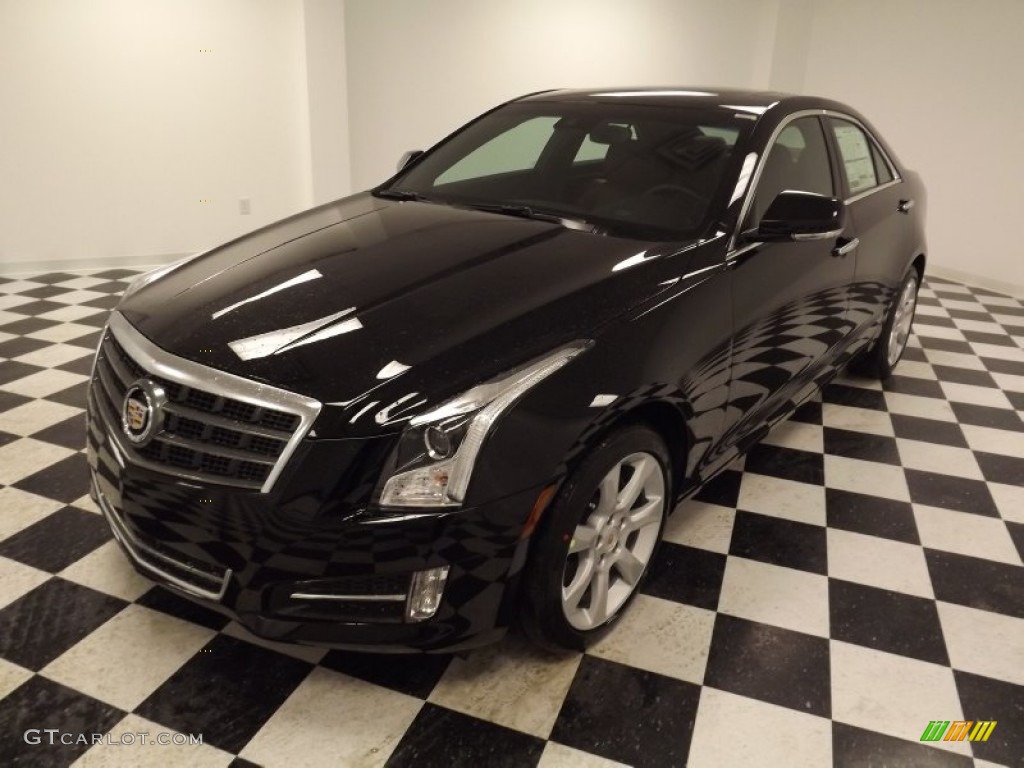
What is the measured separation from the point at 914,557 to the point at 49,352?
3.24m

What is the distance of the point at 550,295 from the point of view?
5.01 feet

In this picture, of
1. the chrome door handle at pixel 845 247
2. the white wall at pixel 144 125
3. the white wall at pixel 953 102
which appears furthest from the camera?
the white wall at pixel 953 102

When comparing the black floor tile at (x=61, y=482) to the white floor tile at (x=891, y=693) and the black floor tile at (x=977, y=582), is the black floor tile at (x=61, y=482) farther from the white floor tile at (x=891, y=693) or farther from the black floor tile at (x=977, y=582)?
the black floor tile at (x=977, y=582)

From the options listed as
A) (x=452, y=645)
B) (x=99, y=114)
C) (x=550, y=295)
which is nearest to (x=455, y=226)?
(x=550, y=295)

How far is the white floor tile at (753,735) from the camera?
1.40m

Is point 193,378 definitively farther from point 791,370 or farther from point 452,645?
point 791,370

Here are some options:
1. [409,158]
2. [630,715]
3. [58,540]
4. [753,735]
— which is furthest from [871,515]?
[58,540]

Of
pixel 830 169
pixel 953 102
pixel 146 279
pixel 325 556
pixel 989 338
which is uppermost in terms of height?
pixel 953 102

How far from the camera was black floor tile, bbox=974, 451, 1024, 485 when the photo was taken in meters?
2.49

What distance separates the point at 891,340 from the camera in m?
3.11

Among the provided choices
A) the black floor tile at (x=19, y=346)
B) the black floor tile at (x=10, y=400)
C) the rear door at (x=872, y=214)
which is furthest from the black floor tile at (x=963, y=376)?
the black floor tile at (x=19, y=346)

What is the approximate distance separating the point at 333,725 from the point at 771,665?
886mm

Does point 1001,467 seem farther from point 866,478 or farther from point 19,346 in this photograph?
point 19,346

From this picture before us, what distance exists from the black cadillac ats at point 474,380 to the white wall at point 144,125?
2971 millimetres
